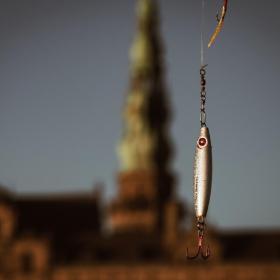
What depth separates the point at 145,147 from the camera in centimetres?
9694

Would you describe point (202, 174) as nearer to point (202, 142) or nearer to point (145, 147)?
point (202, 142)

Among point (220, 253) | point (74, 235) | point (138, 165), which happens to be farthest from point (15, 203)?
point (220, 253)

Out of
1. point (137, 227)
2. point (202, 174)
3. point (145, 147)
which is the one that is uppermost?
point (145, 147)

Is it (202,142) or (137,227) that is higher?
(137,227)

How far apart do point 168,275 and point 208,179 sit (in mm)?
69996

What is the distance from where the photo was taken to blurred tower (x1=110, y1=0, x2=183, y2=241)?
311 feet

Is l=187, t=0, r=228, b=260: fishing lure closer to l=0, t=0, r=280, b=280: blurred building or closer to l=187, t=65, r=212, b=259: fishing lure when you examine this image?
l=187, t=65, r=212, b=259: fishing lure

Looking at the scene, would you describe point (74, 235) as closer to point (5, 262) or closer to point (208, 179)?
point (5, 262)

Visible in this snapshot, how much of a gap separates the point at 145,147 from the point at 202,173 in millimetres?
81923

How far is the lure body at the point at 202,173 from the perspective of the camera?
14984 millimetres

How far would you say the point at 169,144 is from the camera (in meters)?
97.9

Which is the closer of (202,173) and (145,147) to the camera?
(202,173)

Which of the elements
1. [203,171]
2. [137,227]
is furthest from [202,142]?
[137,227]

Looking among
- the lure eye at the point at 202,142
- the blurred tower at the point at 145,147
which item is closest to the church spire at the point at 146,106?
the blurred tower at the point at 145,147
